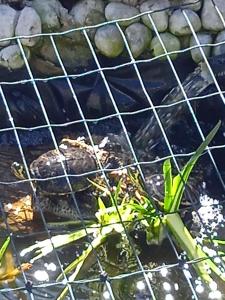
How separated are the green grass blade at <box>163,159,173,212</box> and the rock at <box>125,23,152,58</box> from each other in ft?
4.68

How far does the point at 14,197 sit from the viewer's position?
436cm

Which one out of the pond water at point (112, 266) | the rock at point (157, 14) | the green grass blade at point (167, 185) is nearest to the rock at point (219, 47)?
the rock at point (157, 14)

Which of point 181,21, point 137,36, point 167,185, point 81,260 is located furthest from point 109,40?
point 81,260

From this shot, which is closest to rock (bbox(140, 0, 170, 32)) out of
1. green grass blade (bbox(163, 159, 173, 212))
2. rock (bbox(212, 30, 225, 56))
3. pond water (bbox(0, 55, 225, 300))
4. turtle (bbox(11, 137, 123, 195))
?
rock (bbox(212, 30, 225, 56))

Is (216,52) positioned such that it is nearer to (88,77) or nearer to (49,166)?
(88,77)

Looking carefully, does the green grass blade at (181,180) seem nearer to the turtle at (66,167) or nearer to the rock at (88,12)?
the turtle at (66,167)

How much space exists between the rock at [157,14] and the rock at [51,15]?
17.3 inches

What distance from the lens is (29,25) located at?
16.3 ft

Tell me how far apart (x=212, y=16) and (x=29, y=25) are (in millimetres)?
1044

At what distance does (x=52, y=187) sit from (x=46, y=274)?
473 mm

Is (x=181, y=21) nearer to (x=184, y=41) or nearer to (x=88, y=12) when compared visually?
(x=184, y=41)

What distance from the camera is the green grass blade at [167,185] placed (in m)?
3.72

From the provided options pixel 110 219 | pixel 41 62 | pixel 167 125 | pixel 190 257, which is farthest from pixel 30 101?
pixel 190 257

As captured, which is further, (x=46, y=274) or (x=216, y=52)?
(x=216, y=52)
